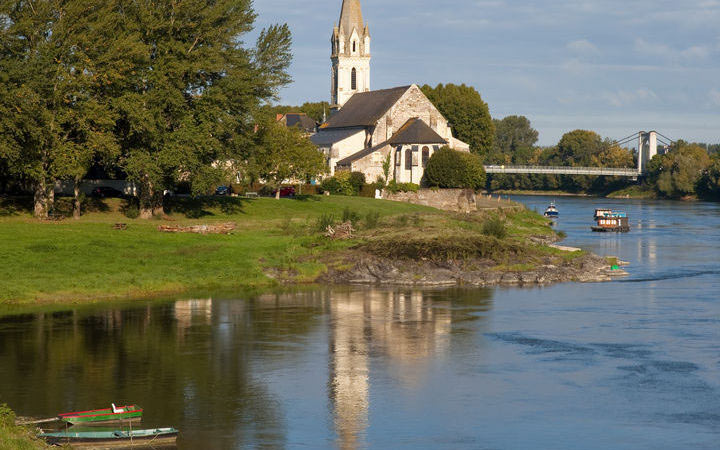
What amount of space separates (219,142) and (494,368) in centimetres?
3967

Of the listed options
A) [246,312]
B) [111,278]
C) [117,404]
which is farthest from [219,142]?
[117,404]

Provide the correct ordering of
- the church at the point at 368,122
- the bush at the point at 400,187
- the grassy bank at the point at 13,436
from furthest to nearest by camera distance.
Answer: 1. the church at the point at 368,122
2. the bush at the point at 400,187
3. the grassy bank at the point at 13,436

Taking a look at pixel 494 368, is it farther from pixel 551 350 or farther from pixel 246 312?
pixel 246 312

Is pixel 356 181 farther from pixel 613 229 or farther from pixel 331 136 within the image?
pixel 613 229

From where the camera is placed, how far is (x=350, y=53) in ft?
477

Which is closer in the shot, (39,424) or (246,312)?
(39,424)

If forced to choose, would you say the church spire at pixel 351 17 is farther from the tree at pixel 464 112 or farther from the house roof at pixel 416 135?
the house roof at pixel 416 135

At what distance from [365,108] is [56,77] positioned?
230 ft

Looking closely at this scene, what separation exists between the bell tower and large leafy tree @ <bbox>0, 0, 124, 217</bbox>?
3350 inches

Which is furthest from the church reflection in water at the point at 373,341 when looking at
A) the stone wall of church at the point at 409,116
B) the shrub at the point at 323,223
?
the stone wall of church at the point at 409,116

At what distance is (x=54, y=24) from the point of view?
59.8m

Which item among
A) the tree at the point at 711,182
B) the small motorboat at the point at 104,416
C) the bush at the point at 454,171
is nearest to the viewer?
the small motorboat at the point at 104,416

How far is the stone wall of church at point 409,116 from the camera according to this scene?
11694 centimetres

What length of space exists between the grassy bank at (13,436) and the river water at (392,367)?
10.4 feet
